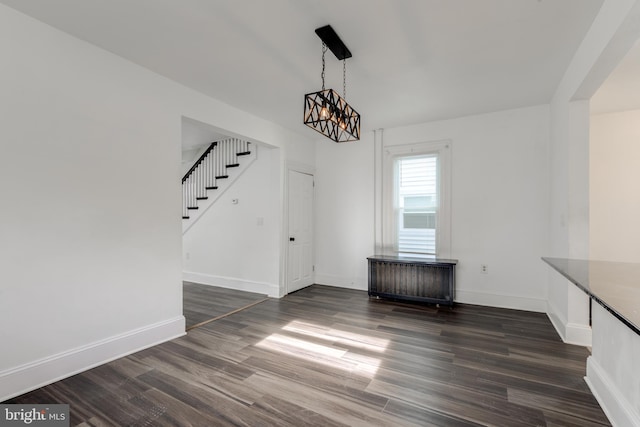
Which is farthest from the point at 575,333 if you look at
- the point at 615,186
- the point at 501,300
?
the point at 615,186

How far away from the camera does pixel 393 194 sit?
16.3ft

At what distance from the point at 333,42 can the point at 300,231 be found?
329 centimetres

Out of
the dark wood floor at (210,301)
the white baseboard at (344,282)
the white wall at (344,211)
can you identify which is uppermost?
the white wall at (344,211)

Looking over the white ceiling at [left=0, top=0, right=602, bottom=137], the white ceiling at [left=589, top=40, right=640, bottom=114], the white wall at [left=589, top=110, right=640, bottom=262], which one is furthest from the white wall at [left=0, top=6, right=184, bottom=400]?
the white wall at [left=589, top=110, right=640, bottom=262]

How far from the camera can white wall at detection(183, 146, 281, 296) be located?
4.84 m

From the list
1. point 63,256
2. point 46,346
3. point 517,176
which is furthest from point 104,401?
point 517,176

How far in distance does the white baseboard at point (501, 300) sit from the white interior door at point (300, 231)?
2.46m

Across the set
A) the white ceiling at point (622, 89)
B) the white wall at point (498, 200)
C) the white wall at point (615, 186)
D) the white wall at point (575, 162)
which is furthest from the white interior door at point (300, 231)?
the white wall at point (615, 186)

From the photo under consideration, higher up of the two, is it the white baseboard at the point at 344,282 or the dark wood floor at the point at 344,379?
the white baseboard at the point at 344,282

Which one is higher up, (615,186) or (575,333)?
(615,186)

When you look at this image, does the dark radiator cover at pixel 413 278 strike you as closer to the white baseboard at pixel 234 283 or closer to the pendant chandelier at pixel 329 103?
the white baseboard at pixel 234 283

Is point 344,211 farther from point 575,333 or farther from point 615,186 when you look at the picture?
point 615,186

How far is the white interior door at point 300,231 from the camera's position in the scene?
16.5ft

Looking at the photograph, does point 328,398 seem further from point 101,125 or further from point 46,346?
point 101,125
